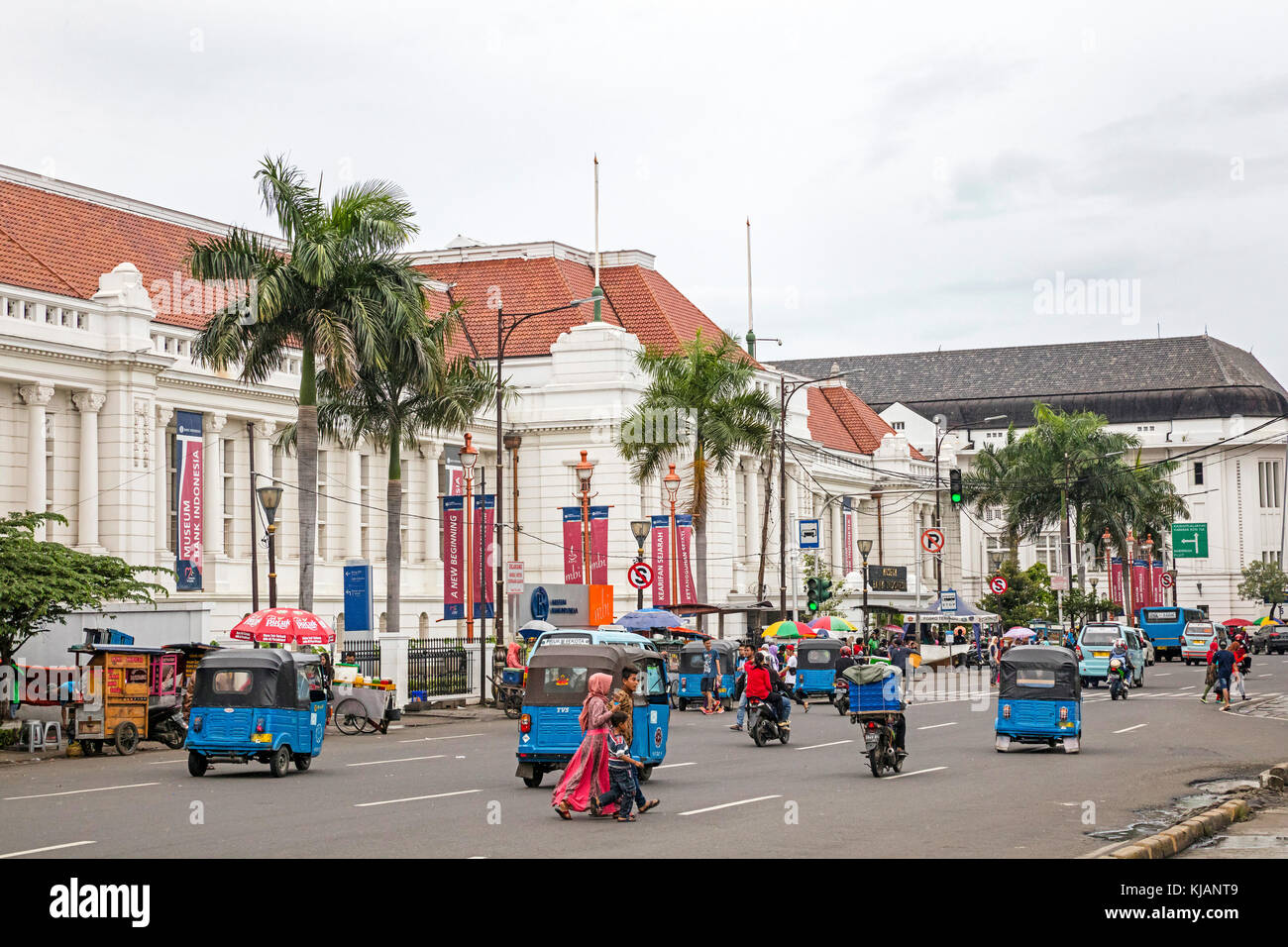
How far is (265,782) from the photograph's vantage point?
22.1m

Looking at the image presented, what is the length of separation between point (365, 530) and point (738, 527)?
2008 centimetres

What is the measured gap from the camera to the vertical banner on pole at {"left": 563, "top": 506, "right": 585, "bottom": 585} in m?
54.9

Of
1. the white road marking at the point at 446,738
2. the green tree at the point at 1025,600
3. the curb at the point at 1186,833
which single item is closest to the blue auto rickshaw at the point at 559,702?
the curb at the point at 1186,833

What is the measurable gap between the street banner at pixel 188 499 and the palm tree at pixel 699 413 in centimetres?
1460

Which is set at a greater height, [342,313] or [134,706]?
[342,313]

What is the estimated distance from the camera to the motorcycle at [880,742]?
72.9ft

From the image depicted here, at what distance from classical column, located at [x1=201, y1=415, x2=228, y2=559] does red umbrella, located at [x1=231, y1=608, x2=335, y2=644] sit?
15.3m

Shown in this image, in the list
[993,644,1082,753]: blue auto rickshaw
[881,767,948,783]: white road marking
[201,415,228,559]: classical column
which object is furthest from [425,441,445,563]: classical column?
[881,767,948,783]: white road marking

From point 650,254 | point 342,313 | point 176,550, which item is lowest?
point 176,550

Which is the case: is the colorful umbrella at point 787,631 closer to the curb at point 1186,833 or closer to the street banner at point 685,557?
the street banner at point 685,557

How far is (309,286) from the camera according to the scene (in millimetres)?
35875

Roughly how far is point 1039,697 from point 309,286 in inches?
707

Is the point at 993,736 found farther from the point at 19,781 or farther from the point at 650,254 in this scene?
the point at 650,254
